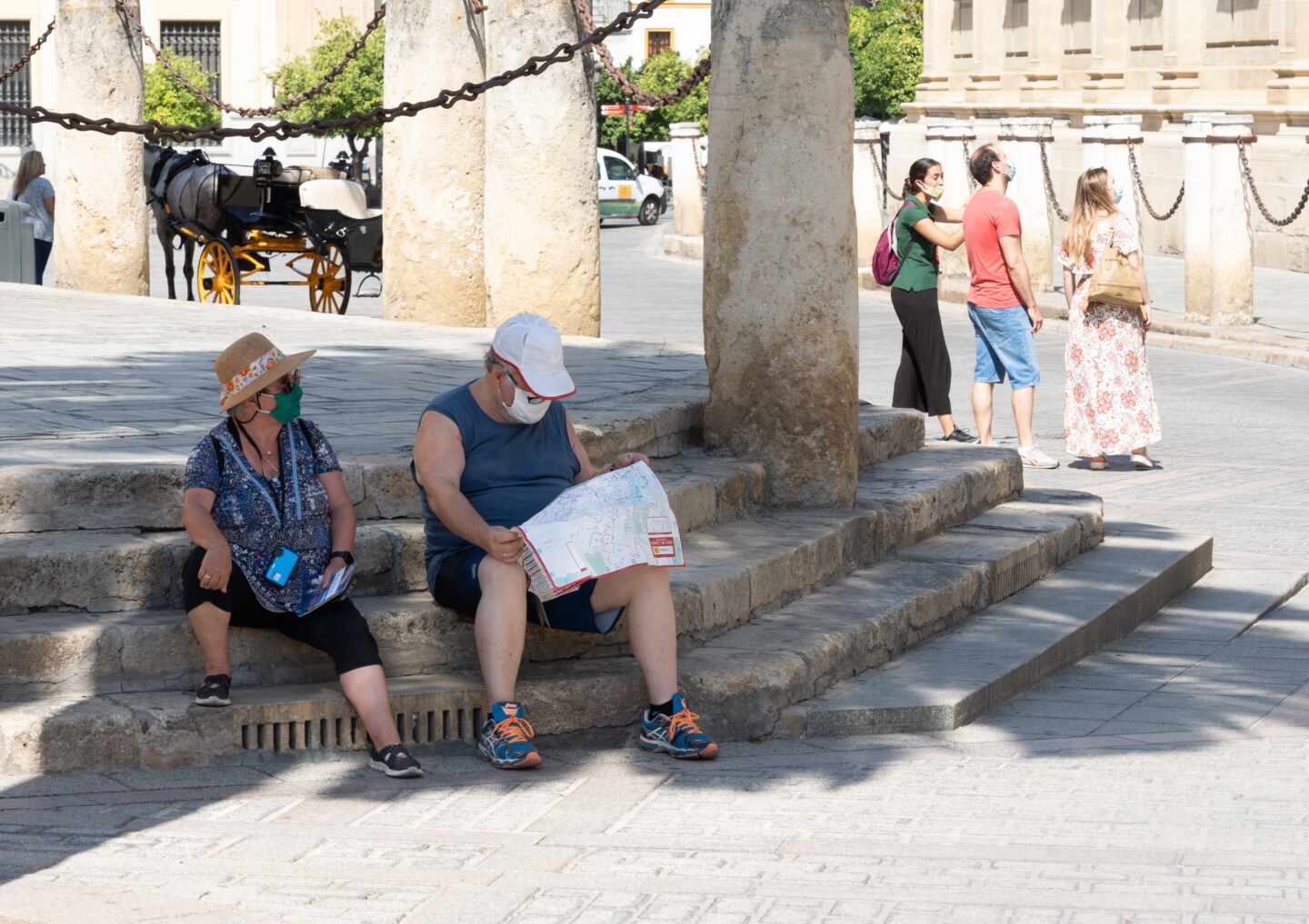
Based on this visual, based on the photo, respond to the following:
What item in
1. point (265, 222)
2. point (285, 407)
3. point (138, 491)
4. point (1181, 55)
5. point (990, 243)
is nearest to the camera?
point (285, 407)

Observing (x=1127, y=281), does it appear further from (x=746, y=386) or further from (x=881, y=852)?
(x=881, y=852)

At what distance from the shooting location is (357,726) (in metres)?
5.96

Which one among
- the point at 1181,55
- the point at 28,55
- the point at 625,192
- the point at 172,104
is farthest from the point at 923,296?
the point at 172,104

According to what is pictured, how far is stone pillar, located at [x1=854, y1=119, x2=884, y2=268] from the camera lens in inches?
977

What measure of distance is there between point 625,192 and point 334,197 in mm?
23878

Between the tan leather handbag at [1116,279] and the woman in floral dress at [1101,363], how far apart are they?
38 millimetres

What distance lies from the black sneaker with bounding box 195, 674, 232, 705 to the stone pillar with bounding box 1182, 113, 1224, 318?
14014 millimetres

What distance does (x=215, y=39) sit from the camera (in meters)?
48.6

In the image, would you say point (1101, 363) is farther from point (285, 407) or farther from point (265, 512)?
point (265, 512)

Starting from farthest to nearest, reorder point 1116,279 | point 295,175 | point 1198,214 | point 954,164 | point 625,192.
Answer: point 625,192 < point 954,164 < point 1198,214 < point 295,175 < point 1116,279

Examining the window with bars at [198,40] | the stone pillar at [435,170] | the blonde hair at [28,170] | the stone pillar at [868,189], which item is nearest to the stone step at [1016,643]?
the stone pillar at [435,170]

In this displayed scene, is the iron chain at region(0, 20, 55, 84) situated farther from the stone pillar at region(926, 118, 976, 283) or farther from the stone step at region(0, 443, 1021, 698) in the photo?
the stone pillar at region(926, 118, 976, 283)

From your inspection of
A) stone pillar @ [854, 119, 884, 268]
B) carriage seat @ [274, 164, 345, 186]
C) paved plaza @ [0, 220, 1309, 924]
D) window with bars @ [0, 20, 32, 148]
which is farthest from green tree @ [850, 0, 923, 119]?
paved plaza @ [0, 220, 1309, 924]

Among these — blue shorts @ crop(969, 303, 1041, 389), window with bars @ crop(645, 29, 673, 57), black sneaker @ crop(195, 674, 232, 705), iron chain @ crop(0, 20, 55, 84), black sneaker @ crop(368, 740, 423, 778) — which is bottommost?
black sneaker @ crop(368, 740, 423, 778)
